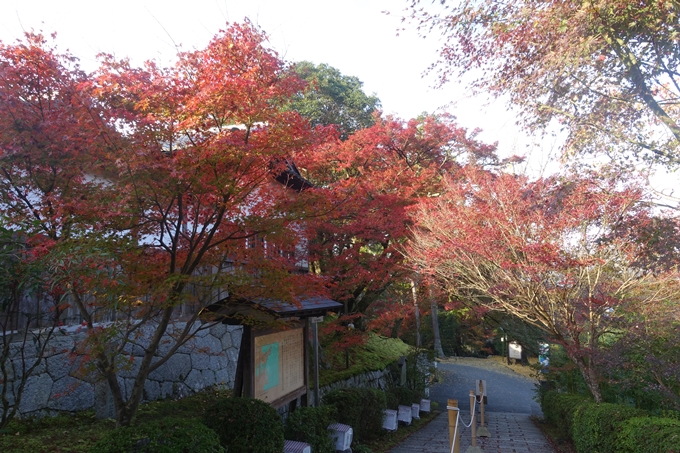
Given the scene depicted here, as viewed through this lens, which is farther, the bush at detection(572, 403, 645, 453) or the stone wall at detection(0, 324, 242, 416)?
the bush at detection(572, 403, 645, 453)

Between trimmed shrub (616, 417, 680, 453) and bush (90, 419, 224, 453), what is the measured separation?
5879 mm

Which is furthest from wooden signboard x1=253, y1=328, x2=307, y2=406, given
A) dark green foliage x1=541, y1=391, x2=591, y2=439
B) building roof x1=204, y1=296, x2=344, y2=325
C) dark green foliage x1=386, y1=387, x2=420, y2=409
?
dark green foliage x1=541, y1=391, x2=591, y2=439

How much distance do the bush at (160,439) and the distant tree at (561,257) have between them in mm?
7225

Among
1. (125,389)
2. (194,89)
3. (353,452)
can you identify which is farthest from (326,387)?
(194,89)

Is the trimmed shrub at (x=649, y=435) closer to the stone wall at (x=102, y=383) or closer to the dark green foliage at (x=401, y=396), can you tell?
the stone wall at (x=102, y=383)

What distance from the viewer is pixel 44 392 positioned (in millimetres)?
6832

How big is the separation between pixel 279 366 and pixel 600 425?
5.86 m

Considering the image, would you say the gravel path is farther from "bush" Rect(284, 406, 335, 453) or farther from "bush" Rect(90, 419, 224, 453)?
Result: "bush" Rect(90, 419, 224, 453)

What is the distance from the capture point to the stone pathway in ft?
34.8

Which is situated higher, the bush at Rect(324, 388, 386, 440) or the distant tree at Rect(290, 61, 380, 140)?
the distant tree at Rect(290, 61, 380, 140)

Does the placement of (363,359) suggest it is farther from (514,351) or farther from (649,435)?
(514,351)

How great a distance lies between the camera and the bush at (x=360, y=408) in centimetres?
990

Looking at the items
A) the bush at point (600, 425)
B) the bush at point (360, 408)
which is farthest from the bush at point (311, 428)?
the bush at point (600, 425)

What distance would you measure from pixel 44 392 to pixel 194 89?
16.9 feet
